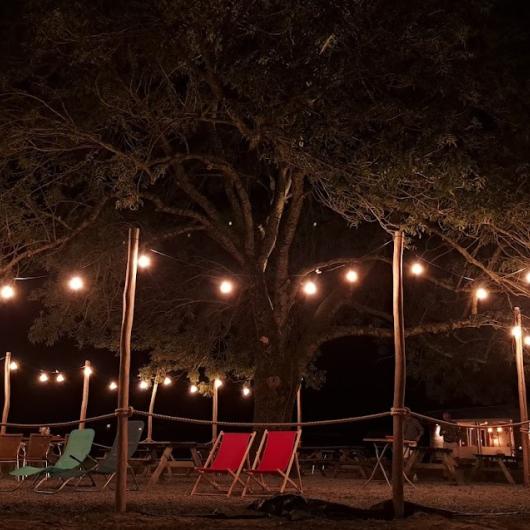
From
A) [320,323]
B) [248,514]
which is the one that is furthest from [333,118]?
[320,323]

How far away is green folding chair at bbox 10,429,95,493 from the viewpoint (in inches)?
312

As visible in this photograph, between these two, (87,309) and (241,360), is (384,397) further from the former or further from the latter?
(87,309)

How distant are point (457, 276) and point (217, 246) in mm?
5079

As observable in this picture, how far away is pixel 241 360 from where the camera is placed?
48.5 feet

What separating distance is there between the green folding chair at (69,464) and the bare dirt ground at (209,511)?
19 centimetres

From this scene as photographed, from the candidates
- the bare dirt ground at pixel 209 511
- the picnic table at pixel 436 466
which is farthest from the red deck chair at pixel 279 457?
the picnic table at pixel 436 466

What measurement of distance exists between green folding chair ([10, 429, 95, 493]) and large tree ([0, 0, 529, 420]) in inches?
119

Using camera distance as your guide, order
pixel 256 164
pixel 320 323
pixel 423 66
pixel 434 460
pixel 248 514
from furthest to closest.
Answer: pixel 434 460 → pixel 256 164 → pixel 320 323 → pixel 423 66 → pixel 248 514

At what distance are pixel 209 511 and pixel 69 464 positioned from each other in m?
2.81

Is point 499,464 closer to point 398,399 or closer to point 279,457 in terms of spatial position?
point 279,457

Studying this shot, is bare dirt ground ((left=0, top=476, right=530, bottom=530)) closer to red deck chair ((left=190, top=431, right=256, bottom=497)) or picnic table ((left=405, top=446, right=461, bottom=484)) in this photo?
red deck chair ((left=190, top=431, right=256, bottom=497))

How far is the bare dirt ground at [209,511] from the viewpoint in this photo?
5125mm

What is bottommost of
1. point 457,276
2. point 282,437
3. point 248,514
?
point 248,514

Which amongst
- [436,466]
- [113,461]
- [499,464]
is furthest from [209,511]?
[499,464]
